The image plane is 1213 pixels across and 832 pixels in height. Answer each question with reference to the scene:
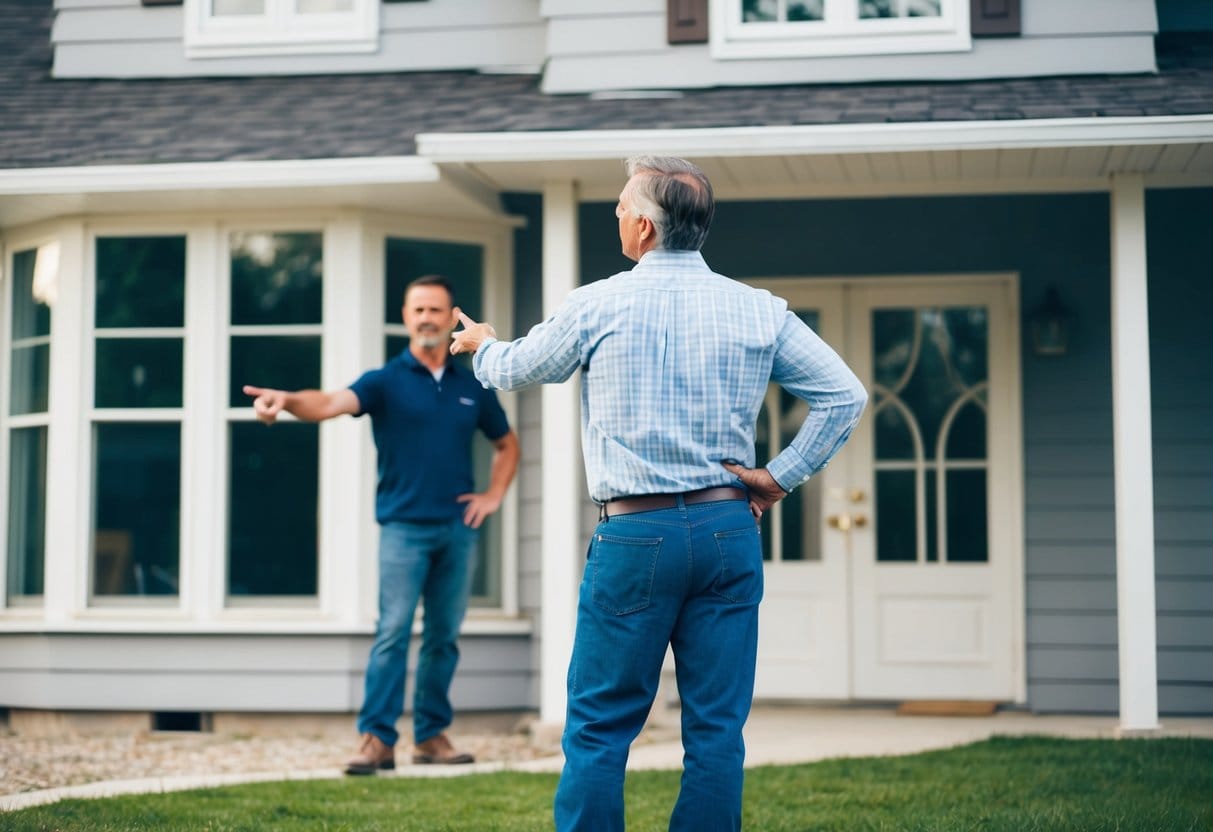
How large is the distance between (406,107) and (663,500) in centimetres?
456

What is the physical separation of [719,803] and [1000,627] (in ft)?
15.7

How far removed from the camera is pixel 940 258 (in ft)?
24.9

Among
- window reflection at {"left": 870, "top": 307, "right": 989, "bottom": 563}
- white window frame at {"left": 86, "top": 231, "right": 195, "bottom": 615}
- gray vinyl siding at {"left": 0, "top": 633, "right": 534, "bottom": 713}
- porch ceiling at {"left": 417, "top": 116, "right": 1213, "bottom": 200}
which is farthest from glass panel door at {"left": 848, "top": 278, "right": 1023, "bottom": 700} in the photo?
white window frame at {"left": 86, "top": 231, "right": 195, "bottom": 615}

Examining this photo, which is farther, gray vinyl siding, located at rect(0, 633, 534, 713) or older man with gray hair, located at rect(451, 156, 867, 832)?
gray vinyl siding, located at rect(0, 633, 534, 713)

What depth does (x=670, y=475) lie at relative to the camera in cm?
311

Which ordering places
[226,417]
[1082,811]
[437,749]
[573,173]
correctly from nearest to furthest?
[1082,811], [437,749], [573,173], [226,417]

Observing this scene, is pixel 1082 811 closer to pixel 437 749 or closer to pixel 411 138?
pixel 437 749

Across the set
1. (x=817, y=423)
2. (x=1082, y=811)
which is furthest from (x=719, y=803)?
(x=1082, y=811)

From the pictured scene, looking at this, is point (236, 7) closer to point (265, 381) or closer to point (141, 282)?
point (141, 282)

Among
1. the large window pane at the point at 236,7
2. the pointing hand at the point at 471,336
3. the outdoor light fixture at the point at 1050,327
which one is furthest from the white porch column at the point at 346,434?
the pointing hand at the point at 471,336

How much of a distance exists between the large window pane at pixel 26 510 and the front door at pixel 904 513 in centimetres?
350

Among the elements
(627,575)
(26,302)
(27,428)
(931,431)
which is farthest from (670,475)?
(26,302)

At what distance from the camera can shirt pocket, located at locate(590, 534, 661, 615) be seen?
306 cm

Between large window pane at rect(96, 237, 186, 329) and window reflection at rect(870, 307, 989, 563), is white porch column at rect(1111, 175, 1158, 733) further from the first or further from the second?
large window pane at rect(96, 237, 186, 329)
